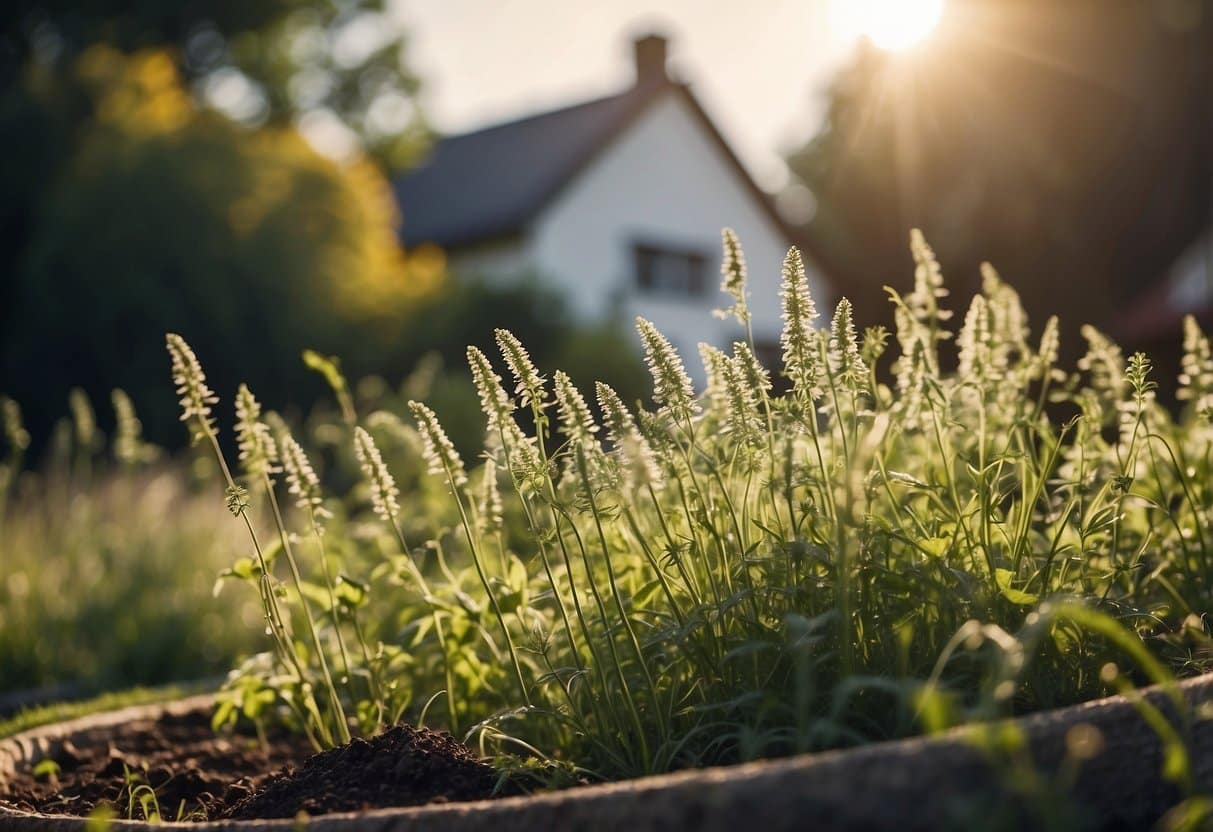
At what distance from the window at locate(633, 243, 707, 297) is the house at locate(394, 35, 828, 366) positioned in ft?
0.08

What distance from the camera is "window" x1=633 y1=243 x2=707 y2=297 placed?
2272 centimetres

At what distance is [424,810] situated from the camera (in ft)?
5.47

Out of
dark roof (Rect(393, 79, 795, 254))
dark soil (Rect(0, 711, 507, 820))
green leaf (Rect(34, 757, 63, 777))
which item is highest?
dark roof (Rect(393, 79, 795, 254))

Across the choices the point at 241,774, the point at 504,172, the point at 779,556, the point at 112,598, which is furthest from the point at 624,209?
the point at 779,556

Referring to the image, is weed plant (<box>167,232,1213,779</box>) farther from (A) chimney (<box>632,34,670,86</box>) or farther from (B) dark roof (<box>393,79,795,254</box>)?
(A) chimney (<box>632,34,670,86</box>)

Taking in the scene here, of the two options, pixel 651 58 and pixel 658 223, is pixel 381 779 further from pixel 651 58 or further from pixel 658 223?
pixel 651 58

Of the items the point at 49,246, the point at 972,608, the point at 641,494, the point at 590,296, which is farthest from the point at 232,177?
the point at 972,608

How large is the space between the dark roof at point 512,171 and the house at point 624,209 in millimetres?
37

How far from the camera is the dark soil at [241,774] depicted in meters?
2.03

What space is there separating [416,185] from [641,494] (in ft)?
77.9

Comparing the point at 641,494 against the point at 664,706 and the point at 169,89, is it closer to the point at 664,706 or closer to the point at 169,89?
the point at 664,706

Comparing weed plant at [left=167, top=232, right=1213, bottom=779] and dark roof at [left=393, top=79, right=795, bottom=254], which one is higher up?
dark roof at [left=393, top=79, right=795, bottom=254]

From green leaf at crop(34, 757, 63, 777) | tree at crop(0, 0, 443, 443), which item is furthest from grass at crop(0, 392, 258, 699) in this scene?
tree at crop(0, 0, 443, 443)

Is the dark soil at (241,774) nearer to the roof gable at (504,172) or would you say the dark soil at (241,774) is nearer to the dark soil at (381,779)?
the dark soil at (381,779)
